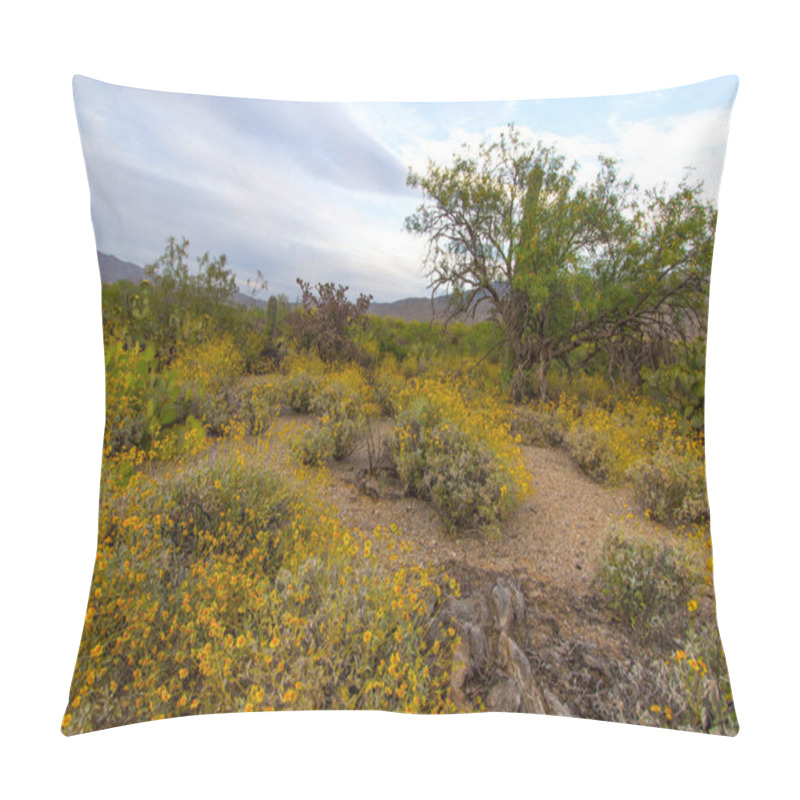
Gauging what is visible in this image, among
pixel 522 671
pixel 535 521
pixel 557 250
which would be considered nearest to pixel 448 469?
pixel 535 521

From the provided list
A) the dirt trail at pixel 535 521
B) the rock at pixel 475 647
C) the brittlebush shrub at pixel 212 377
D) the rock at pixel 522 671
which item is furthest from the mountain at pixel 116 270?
the rock at pixel 522 671

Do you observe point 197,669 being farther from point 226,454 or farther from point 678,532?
point 678,532

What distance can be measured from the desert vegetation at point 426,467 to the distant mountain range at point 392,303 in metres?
0.04

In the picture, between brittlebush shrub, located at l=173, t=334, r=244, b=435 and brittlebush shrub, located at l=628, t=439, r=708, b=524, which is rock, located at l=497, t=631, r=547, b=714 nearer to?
brittlebush shrub, located at l=628, t=439, r=708, b=524

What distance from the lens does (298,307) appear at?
261 centimetres

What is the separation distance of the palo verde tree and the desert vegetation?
10mm

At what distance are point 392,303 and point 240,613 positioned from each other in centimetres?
153

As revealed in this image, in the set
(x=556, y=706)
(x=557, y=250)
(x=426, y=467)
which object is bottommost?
(x=556, y=706)

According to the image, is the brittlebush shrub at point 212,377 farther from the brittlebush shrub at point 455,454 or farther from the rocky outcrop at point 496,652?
the rocky outcrop at point 496,652

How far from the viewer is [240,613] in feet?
7.44

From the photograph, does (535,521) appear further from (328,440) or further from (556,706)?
(328,440)

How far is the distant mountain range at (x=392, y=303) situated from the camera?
247cm

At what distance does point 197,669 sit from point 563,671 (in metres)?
1.48

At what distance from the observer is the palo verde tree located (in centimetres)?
247
